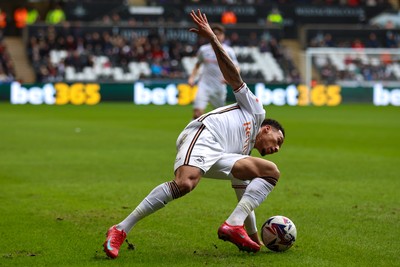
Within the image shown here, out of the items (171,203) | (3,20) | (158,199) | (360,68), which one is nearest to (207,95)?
(171,203)

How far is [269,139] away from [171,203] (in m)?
3.27

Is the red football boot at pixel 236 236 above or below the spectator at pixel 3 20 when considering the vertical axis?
above

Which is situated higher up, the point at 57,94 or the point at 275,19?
the point at 275,19

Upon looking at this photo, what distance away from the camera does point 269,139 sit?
7930 millimetres

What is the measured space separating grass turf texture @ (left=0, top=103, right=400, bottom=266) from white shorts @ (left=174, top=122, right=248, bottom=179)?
746mm

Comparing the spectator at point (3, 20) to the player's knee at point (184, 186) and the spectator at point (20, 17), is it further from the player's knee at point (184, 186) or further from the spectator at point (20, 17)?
the player's knee at point (184, 186)

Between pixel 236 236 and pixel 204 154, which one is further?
pixel 204 154

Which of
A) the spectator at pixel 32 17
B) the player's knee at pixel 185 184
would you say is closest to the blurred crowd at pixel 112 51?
the spectator at pixel 32 17

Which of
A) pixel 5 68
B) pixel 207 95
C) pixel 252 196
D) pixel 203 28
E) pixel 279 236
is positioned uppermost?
pixel 203 28

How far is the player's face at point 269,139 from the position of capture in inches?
312

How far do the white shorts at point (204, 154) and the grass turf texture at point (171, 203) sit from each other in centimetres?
75

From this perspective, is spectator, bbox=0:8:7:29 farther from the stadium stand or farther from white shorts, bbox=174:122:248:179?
white shorts, bbox=174:122:248:179

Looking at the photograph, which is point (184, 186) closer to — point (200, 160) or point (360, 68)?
point (200, 160)

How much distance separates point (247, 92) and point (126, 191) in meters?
4.60
